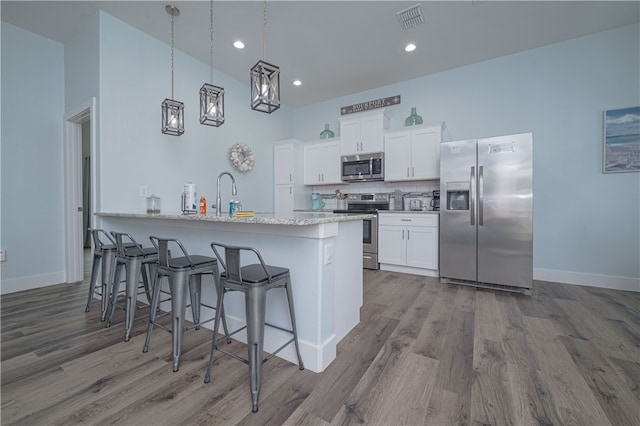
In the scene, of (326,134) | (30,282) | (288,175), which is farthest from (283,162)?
(30,282)

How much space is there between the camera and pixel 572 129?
11.4ft

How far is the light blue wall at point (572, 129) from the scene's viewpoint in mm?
3248

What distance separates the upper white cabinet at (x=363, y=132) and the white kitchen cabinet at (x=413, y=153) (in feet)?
0.53

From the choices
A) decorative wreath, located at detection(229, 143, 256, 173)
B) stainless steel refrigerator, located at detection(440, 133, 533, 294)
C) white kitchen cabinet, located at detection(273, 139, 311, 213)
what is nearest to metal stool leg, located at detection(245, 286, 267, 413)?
stainless steel refrigerator, located at detection(440, 133, 533, 294)

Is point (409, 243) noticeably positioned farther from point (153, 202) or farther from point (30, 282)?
point (30, 282)

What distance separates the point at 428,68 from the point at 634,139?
2.57m

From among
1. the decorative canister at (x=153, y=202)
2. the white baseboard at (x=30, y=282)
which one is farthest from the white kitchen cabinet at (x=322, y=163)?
the white baseboard at (x=30, y=282)

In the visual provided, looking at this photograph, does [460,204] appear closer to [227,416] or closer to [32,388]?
[227,416]

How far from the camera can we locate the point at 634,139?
10.4 ft

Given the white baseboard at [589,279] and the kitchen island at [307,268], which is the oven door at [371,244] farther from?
the white baseboard at [589,279]

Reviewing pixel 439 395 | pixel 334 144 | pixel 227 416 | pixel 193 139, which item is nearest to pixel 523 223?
pixel 439 395

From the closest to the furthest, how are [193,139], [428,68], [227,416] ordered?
[227,416] → [193,139] → [428,68]

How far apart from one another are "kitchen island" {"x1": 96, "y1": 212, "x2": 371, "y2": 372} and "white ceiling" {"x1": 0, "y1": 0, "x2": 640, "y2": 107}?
2313 millimetres

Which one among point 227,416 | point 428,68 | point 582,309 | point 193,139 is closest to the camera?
point 227,416
